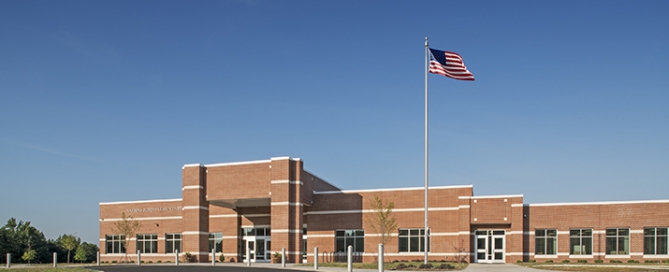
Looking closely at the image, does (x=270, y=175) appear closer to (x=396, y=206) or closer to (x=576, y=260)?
(x=396, y=206)

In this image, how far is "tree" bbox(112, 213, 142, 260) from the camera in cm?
5121

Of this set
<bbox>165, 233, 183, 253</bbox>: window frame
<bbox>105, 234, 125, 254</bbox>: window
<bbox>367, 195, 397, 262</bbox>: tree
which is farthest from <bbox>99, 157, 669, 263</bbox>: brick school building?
<bbox>105, 234, 125, 254</bbox>: window

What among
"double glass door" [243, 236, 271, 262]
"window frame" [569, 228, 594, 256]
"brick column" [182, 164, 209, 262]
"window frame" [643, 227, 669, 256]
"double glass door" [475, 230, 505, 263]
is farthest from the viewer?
"double glass door" [243, 236, 271, 262]

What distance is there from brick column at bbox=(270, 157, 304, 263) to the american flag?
52.4 feet

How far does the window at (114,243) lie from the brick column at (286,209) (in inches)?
682

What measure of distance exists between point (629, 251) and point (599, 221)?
8.60 ft

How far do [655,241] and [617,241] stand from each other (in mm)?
2298

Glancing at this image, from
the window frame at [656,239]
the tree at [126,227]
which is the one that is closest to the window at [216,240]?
the tree at [126,227]

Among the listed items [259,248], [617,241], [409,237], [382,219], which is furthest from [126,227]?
[617,241]

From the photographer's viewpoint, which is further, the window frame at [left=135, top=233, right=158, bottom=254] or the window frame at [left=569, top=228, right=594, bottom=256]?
the window frame at [left=135, top=233, right=158, bottom=254]

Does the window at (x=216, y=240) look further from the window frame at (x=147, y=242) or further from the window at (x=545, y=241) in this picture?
the window at (x=545, y=241)

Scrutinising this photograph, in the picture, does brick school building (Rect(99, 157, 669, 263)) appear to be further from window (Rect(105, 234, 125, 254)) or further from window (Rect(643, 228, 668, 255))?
window (Rect(105, 234, 125, 254))

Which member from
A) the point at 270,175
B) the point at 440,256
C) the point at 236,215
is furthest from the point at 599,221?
the point at 236,215

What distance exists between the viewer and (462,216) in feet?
139
